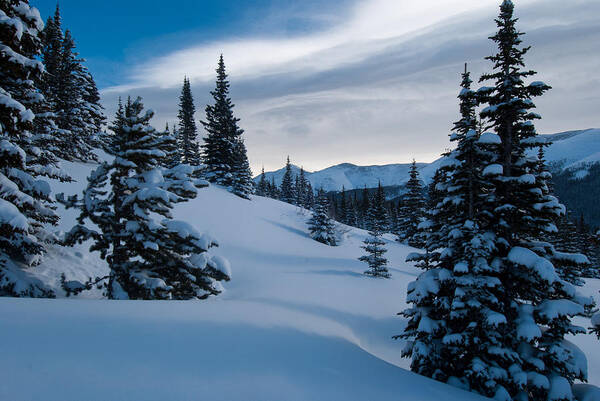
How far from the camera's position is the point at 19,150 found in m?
8.07

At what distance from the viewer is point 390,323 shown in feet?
48.4

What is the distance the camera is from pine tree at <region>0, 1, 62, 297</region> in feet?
25.6

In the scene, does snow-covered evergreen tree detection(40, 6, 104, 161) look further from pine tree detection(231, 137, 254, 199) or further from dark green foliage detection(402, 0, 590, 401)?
dark green foliage detection(402, 0, 590, 401)

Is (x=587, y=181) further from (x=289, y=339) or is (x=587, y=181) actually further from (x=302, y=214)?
(x=289, y=339)

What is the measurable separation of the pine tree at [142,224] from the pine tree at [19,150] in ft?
3.22

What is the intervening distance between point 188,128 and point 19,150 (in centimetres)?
4700

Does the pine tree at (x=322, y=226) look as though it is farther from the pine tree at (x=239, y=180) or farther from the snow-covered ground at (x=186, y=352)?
the snow-covered ground at (x=186, y=352)

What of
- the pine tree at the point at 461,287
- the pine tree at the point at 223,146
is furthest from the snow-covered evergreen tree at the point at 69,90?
the pine tree at the point at 461,287

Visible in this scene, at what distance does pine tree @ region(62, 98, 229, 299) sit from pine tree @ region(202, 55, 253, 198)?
25208mm

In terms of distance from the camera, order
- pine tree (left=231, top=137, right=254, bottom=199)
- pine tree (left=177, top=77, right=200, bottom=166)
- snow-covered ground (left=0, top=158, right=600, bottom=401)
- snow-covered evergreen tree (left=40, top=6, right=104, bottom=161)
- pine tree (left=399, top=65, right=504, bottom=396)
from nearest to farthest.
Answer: snow-covered ground (left=0, top=158, right=600, bottom=401) < pine tree (left=399, top=65, right=504, bottom=396) < snow-covered evergreen tree (left=40, top=6, right=104, bottom=161) < pine tree (left=231, top=137, right=254, bottom=199) < pine tree (left=177, top=77, right=200, bottom=166)

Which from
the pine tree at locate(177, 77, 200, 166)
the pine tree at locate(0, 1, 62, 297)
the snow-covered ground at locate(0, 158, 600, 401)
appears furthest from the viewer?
the pine tree at locate(177, 77, 200, 166)

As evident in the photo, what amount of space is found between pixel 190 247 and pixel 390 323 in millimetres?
10164

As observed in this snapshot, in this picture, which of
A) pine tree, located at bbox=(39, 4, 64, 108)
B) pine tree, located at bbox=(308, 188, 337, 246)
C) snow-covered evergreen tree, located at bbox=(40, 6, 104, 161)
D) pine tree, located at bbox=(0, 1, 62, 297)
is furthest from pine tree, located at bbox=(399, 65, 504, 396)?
pine tree, located at bbox=(39, 4, 64, 108)

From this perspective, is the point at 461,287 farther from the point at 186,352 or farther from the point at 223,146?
the point at 223,146
